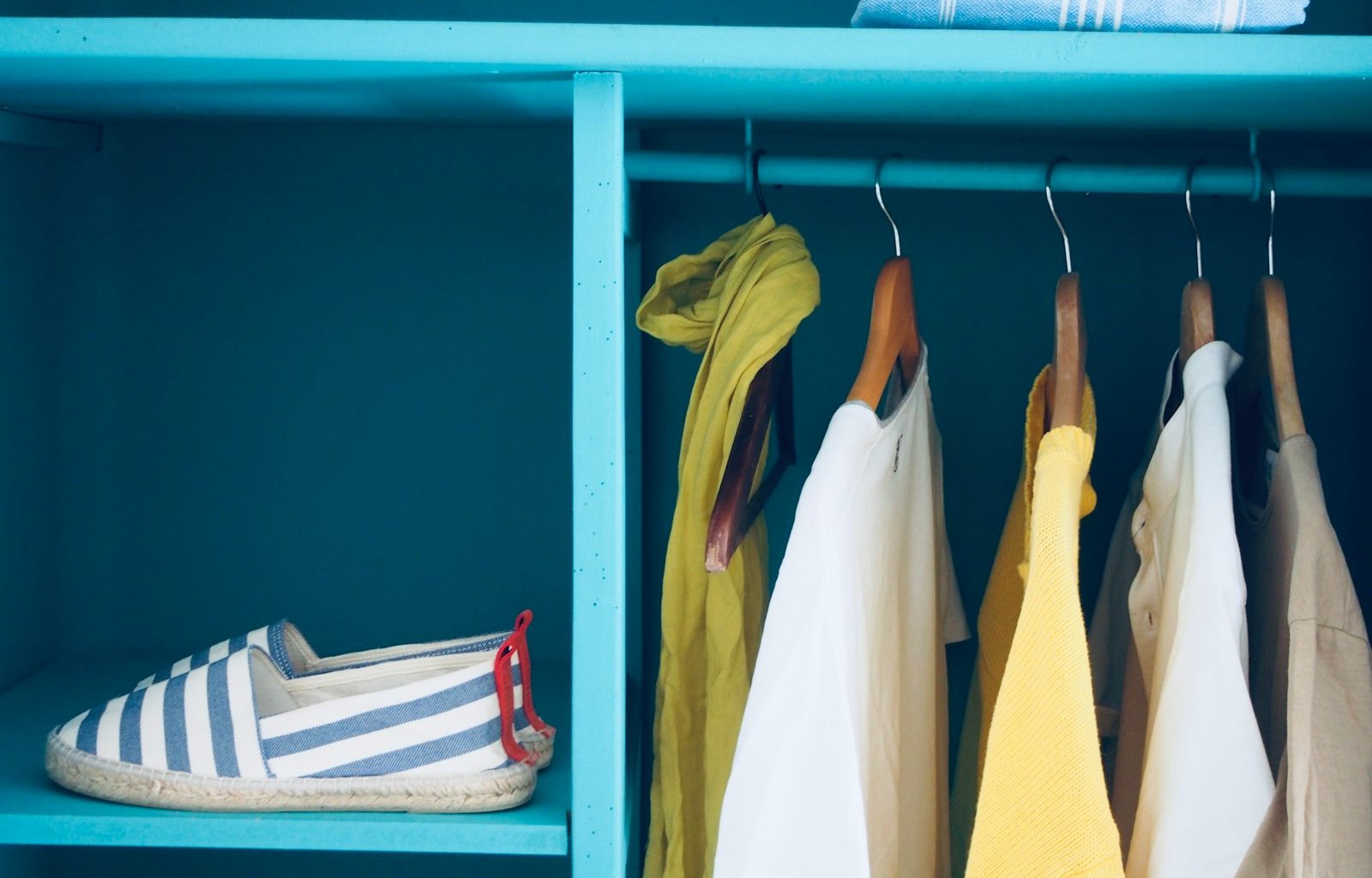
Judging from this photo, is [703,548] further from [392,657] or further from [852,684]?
[392,657]

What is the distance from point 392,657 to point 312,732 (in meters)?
0.13

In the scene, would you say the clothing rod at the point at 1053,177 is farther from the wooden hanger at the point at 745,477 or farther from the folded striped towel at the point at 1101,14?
the folded striped towel at the point at 1101,14

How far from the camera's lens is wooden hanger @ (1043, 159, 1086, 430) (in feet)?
2.84

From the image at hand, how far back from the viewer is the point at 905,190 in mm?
1216

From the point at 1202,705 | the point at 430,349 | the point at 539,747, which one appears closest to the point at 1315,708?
the point at 1202,705

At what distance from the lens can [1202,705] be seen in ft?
2.44

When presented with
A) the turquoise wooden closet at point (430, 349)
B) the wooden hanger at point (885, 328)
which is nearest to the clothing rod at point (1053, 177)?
the wooden hanger at point (885, 328)

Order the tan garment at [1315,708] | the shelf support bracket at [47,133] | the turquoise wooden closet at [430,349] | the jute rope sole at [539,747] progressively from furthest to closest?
the turquoise wooden closet at [430,349], the shelf support bracket at [47,133], the jute rope sole at [539,747], the tan garment at [1315,708]

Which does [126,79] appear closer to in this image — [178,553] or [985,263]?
[178,553]

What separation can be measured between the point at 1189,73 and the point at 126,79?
0.71m

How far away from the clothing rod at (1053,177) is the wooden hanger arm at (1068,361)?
0.10 m

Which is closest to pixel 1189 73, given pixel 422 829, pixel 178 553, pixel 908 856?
pixel 908 856

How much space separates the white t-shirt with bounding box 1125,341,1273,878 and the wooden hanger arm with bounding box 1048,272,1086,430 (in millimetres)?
82

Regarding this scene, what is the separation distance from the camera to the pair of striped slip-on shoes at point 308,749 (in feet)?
2.92
